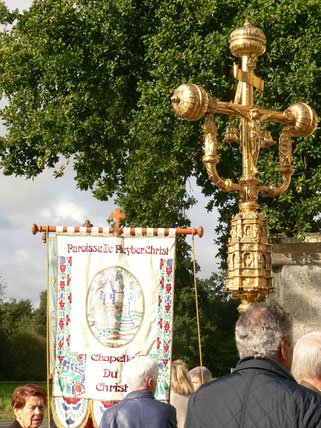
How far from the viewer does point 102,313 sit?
24.3 feet

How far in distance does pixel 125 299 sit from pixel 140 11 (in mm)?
9908

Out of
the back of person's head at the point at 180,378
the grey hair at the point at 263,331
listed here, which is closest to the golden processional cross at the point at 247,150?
the back of person's head at the point at 180,378

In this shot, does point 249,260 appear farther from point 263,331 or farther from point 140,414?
point 263,331

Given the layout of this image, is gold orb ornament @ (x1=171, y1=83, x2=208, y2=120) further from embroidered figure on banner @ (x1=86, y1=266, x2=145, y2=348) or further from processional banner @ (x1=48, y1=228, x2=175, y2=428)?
embroidered figure on banner @ (x1=86, y1=266, x2=145, y2=348)

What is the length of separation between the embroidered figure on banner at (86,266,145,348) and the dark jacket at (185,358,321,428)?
4273 millimetres

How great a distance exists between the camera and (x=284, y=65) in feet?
47.5

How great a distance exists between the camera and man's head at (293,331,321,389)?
3270mm

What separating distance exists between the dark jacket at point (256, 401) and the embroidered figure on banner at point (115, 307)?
14.0 feet

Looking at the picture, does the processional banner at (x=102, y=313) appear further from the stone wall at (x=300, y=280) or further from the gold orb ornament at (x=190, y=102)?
the stone wall at (x=300, y=280)

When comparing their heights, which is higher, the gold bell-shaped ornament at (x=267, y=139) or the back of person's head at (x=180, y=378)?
the gold bell-shaped ornament at (x=267, y=139)

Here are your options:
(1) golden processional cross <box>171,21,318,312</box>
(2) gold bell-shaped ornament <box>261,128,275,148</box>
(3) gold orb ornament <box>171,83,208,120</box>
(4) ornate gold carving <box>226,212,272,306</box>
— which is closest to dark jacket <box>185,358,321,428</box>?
(1) golden processional cross <box>171,21,318,312</box>

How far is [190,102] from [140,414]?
442 centimetres

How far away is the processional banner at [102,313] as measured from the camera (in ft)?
24.1

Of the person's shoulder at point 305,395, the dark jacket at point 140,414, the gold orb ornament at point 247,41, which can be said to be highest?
the gold orb ornament at point 247,41
